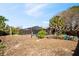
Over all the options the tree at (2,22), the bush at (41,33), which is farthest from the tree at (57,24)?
the tree at (2,22)

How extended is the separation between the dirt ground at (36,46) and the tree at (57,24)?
0.11 m

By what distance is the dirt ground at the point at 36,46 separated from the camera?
5.64 metres

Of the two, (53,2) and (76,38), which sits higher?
(53,2)

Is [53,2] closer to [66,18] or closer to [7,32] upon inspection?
[66,18]

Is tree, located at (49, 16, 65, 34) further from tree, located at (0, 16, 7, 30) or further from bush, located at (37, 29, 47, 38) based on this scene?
tree, located at (0, 16, 7, 30)

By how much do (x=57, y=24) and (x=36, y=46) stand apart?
334 millimetres

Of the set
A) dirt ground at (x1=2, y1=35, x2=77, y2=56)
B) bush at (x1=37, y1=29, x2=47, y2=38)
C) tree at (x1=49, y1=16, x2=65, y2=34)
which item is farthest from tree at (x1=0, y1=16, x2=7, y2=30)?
tree at (x1=49, y1=16, x2=65, y2=34)

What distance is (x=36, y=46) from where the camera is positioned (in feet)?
18.6

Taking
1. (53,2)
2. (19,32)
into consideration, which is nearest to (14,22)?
(19,32)

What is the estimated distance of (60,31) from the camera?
18.6 ft

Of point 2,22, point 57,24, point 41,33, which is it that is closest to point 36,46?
point 41,33

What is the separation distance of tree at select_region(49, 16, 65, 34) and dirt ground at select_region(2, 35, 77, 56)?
114mm

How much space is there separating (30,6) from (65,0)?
1.27 feet

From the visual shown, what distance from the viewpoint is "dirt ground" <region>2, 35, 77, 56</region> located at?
5641mm
